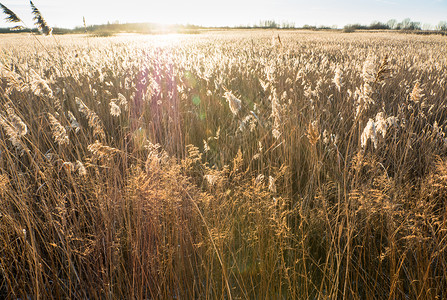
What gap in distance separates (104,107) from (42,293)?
10.1 feet

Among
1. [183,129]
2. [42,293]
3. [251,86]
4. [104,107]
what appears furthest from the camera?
[251,86]

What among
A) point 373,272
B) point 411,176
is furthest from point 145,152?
point 411,176

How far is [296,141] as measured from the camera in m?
2.61

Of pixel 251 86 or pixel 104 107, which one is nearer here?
pixel 104 107

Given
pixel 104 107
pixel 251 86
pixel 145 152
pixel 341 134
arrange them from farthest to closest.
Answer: pixel 251 86 → pixel 104 107 → pixel 341 134 → pixel 145 152

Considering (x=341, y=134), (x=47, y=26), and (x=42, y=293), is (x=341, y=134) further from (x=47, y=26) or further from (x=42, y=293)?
(x=47, y=26)

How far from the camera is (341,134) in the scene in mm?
3113

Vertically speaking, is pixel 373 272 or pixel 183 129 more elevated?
pixel 183 129

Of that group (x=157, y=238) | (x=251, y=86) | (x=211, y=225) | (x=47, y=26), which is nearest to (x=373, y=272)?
(x=211, y=225)

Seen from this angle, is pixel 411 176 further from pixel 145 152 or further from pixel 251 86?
pixel 251 86

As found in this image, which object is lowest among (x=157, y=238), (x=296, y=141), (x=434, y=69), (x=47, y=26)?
(x=157, y=238)

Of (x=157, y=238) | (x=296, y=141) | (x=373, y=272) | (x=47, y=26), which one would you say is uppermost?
(x=47, y=26)

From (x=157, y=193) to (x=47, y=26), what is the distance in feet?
8.39

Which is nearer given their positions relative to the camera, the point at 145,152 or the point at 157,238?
the point at 157,238
